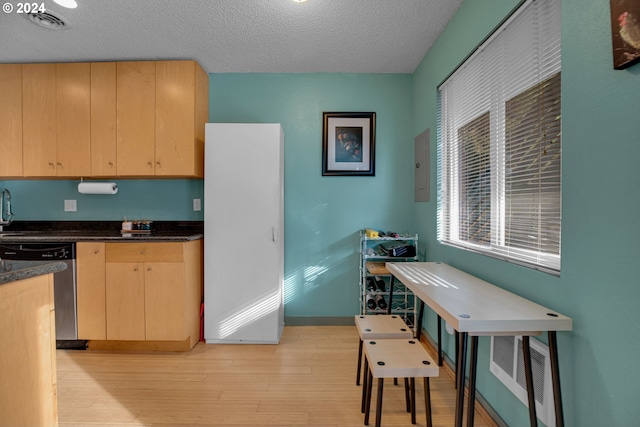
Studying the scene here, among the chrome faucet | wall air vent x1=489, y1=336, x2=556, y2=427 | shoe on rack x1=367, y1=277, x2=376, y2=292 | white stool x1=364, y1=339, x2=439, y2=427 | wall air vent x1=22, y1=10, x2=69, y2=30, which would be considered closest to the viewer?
wall air vent x1=489, y1=336, x2=556, y2=427

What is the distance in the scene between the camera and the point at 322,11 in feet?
6.10

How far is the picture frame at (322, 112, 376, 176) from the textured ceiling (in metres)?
0.47

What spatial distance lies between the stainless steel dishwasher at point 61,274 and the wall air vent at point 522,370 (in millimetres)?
2939

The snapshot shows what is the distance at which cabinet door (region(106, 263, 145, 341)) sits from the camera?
2.19m

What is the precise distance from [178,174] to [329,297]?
1.78 metres

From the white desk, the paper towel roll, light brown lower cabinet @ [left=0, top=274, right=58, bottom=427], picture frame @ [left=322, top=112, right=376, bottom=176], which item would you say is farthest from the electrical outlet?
the white desk

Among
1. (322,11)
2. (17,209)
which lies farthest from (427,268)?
(17,209)

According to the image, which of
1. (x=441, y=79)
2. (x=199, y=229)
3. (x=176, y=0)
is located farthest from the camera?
(x=199, y=229)

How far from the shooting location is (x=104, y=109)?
2.39m

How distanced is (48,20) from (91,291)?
6.46 feet

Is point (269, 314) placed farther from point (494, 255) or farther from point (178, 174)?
point (494, 255)

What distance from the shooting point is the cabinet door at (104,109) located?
2.39m

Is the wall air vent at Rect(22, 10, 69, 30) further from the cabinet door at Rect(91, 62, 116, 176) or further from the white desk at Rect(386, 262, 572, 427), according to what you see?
the white desk at Rect(386, 262, 572, 427)

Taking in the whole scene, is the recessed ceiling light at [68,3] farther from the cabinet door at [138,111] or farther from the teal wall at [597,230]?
the teal wall at [597,230]
